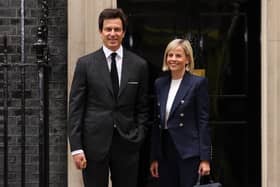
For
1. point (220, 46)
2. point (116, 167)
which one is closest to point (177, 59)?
point (116, 167)

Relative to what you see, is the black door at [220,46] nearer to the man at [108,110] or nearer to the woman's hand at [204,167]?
the man at [108,110]

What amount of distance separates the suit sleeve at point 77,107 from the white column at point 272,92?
7.92ft

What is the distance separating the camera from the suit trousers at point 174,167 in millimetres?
4988

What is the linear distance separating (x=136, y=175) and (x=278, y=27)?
247cm

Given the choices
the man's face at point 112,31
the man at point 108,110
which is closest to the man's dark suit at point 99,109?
the man at point 108,110

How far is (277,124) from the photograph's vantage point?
6707 millimetres

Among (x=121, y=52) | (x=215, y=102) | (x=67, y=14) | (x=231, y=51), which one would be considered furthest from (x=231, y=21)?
(x=121, y=52)

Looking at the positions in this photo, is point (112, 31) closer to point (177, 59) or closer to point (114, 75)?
point (114, 75)

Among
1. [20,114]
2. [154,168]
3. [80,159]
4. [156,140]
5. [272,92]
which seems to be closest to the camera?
[80,159]

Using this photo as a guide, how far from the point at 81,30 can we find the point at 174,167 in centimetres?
221

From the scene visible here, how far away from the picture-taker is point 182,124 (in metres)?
4.98

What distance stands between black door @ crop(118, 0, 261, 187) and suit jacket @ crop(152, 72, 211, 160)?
2129 millimetres

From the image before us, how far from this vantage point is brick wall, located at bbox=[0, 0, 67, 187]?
22.4ft

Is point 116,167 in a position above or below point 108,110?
below
